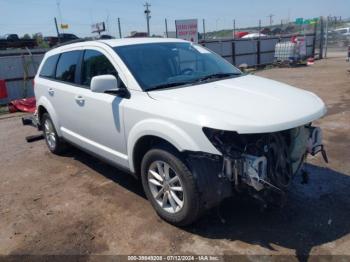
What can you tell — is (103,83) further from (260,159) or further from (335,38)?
(335,38)

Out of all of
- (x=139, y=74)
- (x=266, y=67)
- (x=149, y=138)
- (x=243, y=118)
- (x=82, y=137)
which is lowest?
(x=266, y=67)

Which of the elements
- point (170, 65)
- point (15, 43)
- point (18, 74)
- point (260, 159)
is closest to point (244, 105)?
point (260, 159)

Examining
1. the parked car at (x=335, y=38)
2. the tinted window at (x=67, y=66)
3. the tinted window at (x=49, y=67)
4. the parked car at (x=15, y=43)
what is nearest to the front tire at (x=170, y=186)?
the tinted window at (x=67, y=66)

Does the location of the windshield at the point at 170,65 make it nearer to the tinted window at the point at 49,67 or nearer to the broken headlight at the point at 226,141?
the broken headlight at the point at 226,141

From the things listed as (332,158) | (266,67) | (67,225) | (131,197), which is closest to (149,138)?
(131,197)

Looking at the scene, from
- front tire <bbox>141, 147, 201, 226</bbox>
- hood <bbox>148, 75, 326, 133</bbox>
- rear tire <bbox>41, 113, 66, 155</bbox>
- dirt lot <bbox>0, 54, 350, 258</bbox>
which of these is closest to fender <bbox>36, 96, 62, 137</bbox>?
rear tire <bbox>41, 113, 66, 155</bbox>

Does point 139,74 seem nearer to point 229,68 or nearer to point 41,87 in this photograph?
point 229,68

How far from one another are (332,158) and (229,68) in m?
2.10

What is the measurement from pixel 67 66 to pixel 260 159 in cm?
337

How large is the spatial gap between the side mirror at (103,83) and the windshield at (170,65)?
0.25 m

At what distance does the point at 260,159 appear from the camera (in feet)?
9.70

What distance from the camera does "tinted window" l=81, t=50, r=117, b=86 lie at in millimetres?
4141

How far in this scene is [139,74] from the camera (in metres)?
3.82

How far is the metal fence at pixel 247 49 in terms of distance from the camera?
57.5ft
